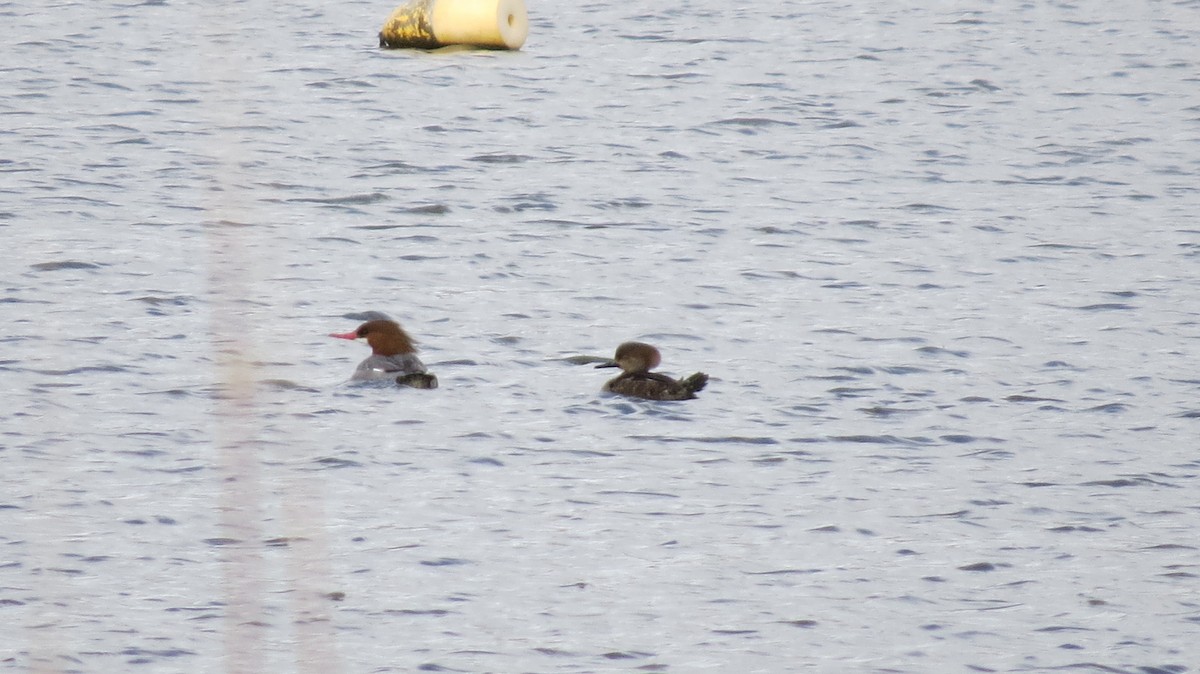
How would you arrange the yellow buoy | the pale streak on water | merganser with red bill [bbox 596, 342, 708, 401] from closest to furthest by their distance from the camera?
1. the pale streak on water
2. merganser with red bill [bbox 596, 342, 708, 401]
3. the yellow buoy

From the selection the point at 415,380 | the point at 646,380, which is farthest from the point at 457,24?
the point at 646,380

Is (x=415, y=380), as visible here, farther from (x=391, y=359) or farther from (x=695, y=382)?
(x=695, y=382)

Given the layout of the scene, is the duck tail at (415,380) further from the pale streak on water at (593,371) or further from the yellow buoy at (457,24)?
the yellow buoy at (457,24)

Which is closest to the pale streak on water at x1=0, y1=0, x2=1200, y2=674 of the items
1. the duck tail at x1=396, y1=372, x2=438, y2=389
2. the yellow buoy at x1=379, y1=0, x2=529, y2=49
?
the duck tail at x1=396, y1=372, x2=438, y2=389

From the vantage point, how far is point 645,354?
32.9 feet

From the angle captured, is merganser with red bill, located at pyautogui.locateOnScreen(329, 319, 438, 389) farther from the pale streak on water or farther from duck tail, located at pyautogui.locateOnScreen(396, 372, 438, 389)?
the pale streak on water

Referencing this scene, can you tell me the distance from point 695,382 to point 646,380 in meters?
0.26

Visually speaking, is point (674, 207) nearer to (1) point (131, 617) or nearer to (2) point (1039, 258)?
(2) point (1039, 258)

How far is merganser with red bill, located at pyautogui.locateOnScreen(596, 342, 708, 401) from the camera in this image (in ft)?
32.4

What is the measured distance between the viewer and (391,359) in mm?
10062

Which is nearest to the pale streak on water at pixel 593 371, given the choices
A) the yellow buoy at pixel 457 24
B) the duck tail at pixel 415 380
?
the duck tail at pixel 415 380

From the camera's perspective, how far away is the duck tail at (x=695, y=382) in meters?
9.94

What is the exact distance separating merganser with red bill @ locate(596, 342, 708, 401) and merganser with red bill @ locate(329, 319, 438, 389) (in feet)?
3.29

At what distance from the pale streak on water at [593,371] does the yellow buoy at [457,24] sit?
91cm
